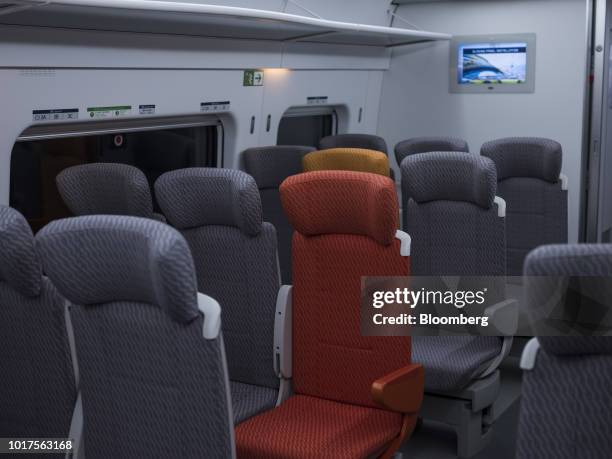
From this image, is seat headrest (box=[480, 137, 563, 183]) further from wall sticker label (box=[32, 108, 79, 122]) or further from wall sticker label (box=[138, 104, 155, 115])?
wall sticker label (box=[32, 108, 79, 122])

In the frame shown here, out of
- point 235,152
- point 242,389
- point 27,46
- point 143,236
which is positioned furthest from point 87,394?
point 235,152

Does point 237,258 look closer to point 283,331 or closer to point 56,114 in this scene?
point 283,331

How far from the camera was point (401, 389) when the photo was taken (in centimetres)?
323

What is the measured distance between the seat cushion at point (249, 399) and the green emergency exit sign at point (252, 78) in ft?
9.02

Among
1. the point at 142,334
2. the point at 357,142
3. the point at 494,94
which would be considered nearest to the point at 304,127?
the point at 357,142

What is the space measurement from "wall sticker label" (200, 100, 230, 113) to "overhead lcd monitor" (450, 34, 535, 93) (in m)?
2.84

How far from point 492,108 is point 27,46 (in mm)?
4644

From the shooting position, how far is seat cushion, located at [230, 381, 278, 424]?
11.5ft

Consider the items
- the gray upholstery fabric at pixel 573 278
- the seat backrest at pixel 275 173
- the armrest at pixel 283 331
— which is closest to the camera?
the gray upholstery fabric at pixel 573 278

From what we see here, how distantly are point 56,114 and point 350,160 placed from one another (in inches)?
63.5

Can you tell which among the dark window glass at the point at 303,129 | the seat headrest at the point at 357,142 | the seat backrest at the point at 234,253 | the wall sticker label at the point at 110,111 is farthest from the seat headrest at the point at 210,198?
the dark window glass at the point at 303,129

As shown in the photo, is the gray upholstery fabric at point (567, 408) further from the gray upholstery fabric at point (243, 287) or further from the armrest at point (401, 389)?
the gray upholstery fabric at point (243, 287)

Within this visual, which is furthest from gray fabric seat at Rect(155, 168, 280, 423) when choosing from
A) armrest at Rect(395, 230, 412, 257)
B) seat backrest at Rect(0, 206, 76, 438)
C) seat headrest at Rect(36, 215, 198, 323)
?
seat headrest at Rect(36, 215, 198, 323)

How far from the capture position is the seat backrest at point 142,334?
239 centimetres
